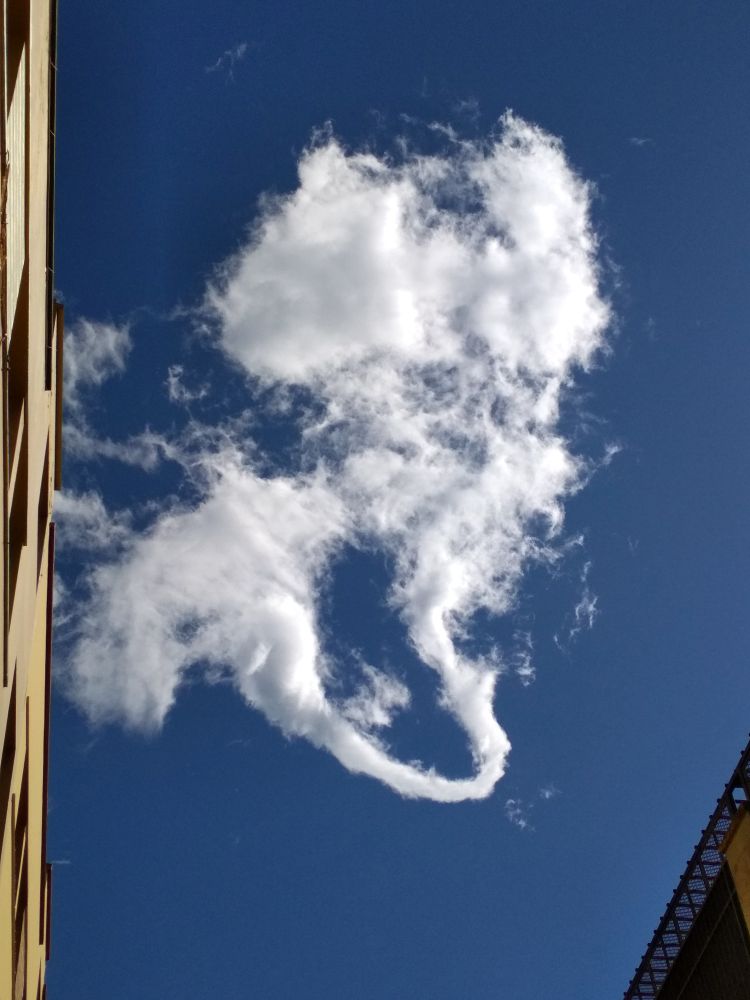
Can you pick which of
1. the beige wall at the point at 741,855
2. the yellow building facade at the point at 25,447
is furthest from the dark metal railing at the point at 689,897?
the yellow building facade at the point at 25,447

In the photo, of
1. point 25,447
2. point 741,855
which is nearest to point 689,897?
point 741,855

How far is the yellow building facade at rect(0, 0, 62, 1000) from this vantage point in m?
13.3

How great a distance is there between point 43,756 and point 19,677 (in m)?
7.97

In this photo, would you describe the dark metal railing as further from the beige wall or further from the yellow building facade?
the yellow building facade

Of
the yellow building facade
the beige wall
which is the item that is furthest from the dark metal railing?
the yellow building facade

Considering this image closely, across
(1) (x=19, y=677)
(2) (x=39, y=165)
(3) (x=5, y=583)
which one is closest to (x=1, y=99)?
(2) (x=39, y=165)

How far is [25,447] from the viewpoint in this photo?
662 inches

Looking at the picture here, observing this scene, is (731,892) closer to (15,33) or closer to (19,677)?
(19,677)

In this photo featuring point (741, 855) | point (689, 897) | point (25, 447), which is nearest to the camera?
point (25, 447)

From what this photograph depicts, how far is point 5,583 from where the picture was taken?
1443 cm

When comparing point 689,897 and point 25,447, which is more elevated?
point 25,447

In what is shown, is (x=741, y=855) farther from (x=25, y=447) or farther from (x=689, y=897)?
(x=25, y=447)

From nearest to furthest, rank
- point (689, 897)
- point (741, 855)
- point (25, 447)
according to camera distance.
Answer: point (25, 447) → point (741, 855) → point (689, 897)

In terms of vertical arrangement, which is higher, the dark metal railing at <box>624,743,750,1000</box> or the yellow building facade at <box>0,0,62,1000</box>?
the yellow building facade at <box>0,0,62,1000</box>
